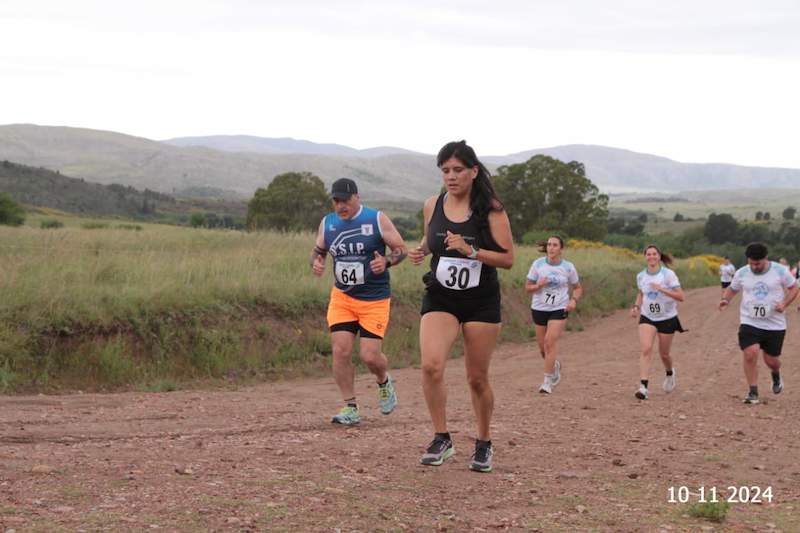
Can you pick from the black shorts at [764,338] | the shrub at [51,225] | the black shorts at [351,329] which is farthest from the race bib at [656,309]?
the shrub at [51,225]

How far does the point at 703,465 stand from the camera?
8891 millimetres

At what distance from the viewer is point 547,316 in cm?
1417

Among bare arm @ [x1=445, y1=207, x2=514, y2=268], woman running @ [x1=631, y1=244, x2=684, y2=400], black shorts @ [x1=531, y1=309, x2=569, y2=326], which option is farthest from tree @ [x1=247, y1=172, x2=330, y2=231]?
bare arm @ [x1=445, y1=207, x2=514, y2=268]

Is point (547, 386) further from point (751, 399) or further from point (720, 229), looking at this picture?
point (720, 229)

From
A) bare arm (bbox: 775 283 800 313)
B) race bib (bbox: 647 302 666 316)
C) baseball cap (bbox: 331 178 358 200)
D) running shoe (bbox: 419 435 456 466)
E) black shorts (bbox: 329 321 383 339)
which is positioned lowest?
running shoe (bbox: 419 435 456 466)

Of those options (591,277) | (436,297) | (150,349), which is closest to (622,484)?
(436,297)

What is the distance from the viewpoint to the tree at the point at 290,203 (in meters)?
52.1

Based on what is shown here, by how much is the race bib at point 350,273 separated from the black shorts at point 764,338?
5.88 metres

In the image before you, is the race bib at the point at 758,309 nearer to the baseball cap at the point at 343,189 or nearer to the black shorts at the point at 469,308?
the baseball cap at the point at 343,189

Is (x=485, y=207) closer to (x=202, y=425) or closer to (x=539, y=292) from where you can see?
(x=202, y=425)

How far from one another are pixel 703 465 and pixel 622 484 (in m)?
1.24

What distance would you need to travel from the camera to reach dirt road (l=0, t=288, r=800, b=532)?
6.26 meters

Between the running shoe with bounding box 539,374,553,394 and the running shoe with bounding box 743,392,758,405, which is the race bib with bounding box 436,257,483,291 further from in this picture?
the running shoe with bounding box 743,392,758,405

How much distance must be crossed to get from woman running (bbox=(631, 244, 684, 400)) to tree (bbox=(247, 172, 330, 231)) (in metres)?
38.1
